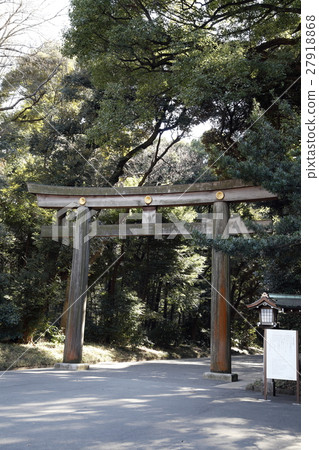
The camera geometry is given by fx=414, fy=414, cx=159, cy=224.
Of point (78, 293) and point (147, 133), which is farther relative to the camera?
point (147, 133)

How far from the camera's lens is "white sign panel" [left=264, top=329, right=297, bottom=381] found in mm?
6199

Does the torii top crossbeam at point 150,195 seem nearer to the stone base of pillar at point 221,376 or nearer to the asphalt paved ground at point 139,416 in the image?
the stone base of pillar at point 221,376

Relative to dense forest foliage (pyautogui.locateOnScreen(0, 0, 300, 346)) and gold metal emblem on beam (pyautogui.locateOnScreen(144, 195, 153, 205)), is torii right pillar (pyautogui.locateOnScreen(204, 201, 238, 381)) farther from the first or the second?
gold metal emblem on beam (pyautogui.locateOnScreen(144, 195, 153, 205))

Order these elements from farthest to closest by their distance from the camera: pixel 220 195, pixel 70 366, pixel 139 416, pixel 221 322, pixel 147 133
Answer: pixel 147 133, pixel 70 366, pixel 220 195, pixel 221 322, pixel 139 416

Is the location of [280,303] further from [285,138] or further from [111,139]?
[111,139]

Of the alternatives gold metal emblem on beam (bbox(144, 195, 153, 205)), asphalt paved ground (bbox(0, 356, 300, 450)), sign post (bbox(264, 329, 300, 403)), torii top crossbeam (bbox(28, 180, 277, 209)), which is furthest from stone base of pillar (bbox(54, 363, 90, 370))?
sign post (bbox(264, 329, 300, 403))

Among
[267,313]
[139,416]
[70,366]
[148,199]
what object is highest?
[148,199]

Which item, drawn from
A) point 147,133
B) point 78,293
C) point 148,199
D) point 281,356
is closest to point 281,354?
point 281,356

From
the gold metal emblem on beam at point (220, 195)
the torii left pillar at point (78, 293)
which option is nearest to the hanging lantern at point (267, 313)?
the gold metal emblem on beam at point (220, 195)

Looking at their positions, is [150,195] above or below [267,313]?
above

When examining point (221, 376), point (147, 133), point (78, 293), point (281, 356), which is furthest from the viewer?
point (147, 133)

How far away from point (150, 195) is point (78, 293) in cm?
273

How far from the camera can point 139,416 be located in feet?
15.4

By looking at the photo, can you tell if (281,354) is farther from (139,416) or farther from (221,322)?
(139,416)
